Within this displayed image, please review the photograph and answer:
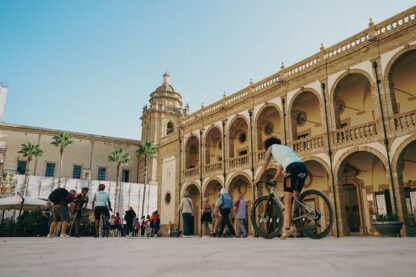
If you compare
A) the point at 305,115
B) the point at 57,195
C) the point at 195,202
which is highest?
the point at 305,115

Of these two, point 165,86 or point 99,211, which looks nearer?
point 99,211

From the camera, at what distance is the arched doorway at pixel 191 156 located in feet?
92.5

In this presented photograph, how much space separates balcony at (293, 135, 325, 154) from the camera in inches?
710

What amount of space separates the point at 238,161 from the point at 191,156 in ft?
26.0

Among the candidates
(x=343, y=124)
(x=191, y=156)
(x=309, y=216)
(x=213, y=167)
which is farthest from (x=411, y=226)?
(x=191, y=156)

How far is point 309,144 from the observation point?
18594mm

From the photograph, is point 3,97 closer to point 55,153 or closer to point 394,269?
point 55,153

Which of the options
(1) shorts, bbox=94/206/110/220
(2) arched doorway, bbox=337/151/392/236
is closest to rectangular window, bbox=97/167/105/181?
(2) arched doorway, bbox=337/151/392/236

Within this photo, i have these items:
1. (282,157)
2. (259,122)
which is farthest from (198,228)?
(282,157)

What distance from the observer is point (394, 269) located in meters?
1.72

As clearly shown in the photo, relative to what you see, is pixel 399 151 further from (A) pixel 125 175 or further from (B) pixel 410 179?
(A) pixel 125 175

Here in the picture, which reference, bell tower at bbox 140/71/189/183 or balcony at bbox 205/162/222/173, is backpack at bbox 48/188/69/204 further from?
bell tower at bbox 140/71/189/183

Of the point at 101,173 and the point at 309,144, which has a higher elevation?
the point at 101,173

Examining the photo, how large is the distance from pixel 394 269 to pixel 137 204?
143 ft
